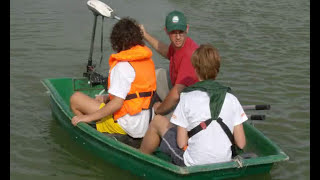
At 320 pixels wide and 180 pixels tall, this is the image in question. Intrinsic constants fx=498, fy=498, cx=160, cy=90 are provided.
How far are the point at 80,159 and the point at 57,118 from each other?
0.98 metres

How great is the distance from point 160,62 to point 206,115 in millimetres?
5423

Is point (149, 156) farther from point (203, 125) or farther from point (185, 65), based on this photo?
point (185, 65)

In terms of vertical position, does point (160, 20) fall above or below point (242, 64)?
above

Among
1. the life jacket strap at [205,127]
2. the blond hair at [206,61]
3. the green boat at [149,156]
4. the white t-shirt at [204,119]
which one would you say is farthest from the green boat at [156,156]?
the blond hair at [206,61]

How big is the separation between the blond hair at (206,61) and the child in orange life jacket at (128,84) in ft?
3.26

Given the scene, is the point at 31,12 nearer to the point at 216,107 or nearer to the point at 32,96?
the point at 32,96

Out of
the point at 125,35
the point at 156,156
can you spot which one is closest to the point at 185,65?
the point at 125,35

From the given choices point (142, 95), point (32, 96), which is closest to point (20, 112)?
point (32, 96)

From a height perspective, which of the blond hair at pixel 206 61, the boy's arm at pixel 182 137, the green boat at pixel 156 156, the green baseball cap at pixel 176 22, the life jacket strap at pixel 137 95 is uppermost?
the green baseball cap at pixel 176 22

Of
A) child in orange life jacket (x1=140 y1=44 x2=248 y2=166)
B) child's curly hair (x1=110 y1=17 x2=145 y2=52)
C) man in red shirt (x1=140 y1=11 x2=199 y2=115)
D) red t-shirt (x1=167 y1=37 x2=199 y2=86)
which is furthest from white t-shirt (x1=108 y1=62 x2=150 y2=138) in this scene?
child in orange life jacket (x1=140 y1=44 x2=248 y2=166)

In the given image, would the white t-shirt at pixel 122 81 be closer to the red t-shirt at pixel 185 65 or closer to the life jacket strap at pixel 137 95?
the life jacket strap at pixel 137 95

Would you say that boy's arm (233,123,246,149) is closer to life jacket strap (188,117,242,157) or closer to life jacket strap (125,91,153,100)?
life jacket strap (188,117,242,157)

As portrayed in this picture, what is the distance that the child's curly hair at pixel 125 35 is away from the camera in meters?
4.98

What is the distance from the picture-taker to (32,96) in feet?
25.4
